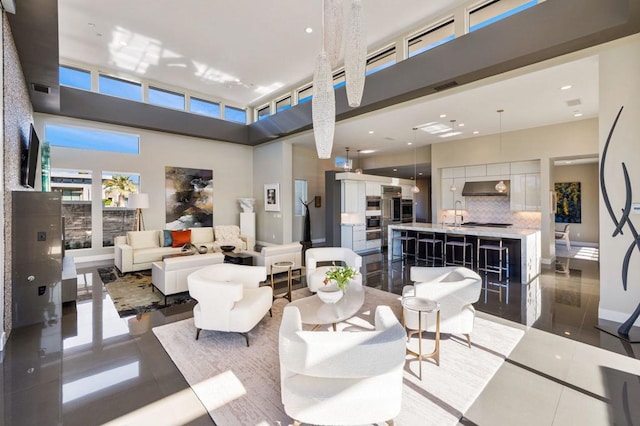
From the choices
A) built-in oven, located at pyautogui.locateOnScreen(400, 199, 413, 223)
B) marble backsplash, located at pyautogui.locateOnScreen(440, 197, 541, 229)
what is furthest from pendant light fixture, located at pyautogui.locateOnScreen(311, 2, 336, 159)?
built-in oven, located at pyautogui.locateOnScreen(400, 199, 413, 223)

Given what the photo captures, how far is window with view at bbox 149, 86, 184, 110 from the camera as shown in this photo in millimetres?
8188

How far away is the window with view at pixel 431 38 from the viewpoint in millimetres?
5004

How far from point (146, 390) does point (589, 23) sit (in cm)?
610

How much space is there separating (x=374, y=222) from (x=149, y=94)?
25.5 ft

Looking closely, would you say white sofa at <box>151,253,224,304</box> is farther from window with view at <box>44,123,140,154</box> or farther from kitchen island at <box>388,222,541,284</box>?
kitchen island at <box>388,222,541,284</box>

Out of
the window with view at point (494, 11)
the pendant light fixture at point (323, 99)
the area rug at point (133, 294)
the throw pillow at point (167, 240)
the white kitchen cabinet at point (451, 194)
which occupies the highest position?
the window with view at point (494, 11)

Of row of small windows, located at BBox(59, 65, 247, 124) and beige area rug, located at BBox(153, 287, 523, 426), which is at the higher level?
row of small windows, located at BBox(59, 65, 247, 124)

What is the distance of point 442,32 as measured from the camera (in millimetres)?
5113

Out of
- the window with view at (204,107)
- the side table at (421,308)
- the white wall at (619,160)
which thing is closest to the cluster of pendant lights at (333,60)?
the side table at (421,308)

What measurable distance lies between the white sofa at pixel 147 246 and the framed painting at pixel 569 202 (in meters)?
11.3

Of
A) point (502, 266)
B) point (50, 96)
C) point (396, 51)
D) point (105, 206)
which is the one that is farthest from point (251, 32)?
point (502, 266)

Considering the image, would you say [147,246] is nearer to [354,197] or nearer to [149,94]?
[149,94]

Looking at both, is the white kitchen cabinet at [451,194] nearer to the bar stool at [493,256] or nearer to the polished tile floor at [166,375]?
the bar stool at [493,256]

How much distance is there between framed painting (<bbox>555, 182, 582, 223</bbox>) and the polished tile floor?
318 inches
